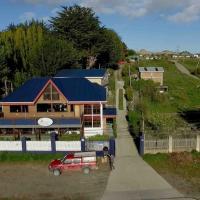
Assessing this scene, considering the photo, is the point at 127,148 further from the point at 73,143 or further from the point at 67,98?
the point at 67,98

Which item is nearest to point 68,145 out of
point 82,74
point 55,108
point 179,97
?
point 55,108

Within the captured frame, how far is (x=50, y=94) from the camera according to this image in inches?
1662

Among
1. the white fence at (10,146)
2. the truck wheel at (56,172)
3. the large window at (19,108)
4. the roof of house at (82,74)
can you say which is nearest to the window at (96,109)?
the large window at (19,108)

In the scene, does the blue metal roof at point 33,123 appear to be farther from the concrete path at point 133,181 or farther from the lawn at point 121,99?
the lawn at point 121,99

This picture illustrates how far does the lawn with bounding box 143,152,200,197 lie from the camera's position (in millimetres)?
27766

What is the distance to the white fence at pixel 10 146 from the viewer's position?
35781 mm

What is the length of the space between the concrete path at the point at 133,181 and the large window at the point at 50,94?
29.3ft

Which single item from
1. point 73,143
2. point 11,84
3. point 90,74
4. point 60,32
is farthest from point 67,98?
point 60,32

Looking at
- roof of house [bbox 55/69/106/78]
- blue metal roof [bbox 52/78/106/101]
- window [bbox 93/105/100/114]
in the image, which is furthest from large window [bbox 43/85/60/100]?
roof of house [bbox 55/69/106/78]

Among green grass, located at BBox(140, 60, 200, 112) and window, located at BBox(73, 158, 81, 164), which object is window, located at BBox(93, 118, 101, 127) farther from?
green grass, located at BBox(140, 60, 200, 112)

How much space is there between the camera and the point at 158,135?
36.9 metres

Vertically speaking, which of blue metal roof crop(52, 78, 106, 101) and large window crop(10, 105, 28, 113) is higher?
blue metal roof crop(52, 78, 106, 101)

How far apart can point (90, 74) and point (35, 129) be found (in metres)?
17.4

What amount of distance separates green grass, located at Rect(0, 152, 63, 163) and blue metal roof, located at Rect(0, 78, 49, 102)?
8.43 m
